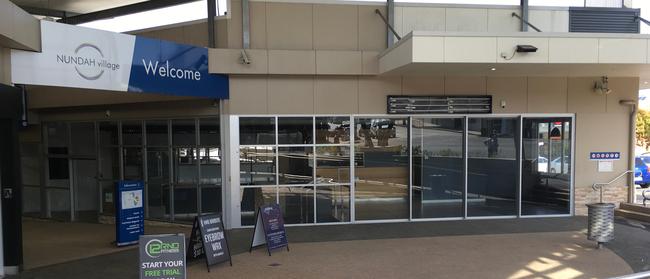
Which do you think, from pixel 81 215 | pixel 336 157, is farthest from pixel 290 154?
pixel 81 215

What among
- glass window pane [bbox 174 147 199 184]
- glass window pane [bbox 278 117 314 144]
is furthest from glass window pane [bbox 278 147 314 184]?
glass window pane [bbox 174 147 199 184]

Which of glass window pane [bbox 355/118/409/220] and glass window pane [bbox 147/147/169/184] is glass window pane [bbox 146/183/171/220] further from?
glass window pane [bbox 355/118/409/220]

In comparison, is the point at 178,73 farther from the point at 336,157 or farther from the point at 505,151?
the point at 505,151

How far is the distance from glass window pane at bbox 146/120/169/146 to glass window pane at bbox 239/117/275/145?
1.94 meters

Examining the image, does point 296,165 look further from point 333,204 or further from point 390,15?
point 390,15

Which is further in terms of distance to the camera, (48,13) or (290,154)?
(48,13)

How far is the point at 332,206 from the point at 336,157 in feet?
3.55

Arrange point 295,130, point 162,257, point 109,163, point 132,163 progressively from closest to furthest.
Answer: point 162,257
point 295,130
point 132,163
point 109,163

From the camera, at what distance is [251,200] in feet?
32.4

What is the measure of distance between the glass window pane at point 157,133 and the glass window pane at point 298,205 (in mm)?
3004

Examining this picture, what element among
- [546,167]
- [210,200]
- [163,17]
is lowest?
[210,200]

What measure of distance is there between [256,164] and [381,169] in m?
2.75

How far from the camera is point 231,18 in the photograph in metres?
9.59

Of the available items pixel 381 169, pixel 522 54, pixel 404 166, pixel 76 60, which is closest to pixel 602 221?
pixel 522 54
